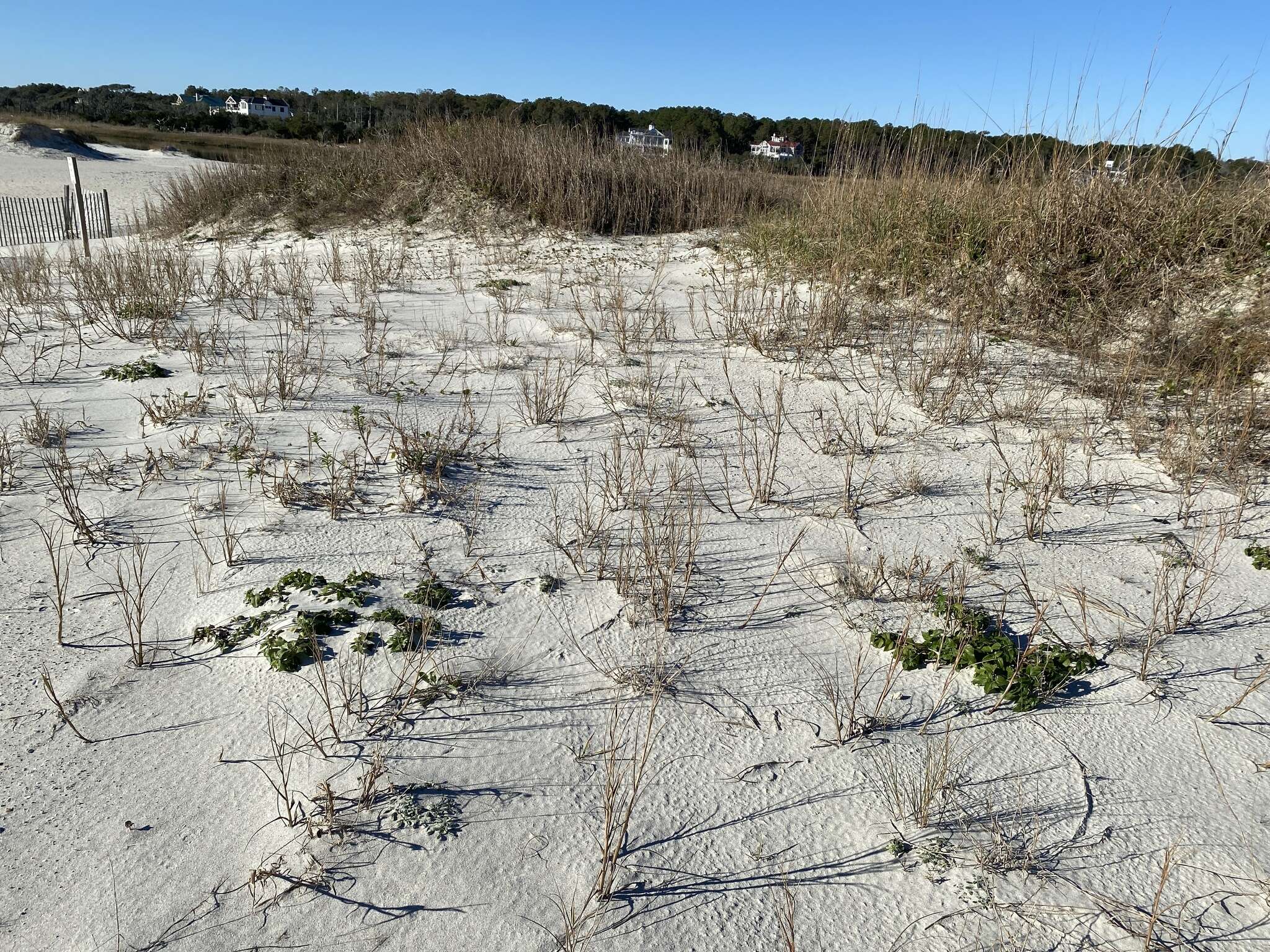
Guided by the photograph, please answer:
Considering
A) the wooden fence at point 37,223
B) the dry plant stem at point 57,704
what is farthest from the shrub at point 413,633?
the wooden fence at point 37,223

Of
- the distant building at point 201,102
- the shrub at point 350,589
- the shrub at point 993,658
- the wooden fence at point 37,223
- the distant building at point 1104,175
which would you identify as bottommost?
the shrub at point 350,589

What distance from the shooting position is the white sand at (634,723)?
71.2 inches

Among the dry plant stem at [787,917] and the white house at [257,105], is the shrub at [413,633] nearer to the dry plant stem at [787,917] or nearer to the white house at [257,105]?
the dry plant stem at [787,917]

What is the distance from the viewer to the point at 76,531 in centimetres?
310

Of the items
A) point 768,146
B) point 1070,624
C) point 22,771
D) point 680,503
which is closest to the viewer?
point 22,771

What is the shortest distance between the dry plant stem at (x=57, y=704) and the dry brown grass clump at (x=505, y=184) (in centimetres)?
795

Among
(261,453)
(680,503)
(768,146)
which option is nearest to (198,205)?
(768,146)

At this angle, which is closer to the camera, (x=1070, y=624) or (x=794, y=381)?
(x=1070, y=624)

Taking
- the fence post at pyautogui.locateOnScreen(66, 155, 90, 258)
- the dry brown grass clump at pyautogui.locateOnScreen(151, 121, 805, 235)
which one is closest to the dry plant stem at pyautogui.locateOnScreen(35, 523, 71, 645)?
the dry brown grass clump at pyautogui.locateOnScreen(151, 121, 805, 235)

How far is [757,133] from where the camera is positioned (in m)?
16.3

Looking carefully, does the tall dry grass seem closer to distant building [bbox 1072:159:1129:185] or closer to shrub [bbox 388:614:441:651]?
distant building [bbox 1072:159:1129:185]

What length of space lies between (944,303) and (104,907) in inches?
215

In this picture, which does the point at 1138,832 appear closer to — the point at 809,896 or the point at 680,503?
the point at 809,896

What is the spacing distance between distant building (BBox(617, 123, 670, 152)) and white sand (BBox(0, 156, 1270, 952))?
8919 mm
